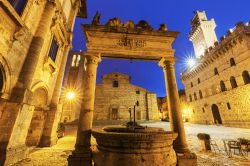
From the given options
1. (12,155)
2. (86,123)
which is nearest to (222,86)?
(86,123)

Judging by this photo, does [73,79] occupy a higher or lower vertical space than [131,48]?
higher

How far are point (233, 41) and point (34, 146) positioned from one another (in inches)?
961

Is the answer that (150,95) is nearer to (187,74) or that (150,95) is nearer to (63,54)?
(187,74)

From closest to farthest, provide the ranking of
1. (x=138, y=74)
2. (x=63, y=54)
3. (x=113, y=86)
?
(x=63, y=54) < (x=113, y=86) < (x=138, y=74)

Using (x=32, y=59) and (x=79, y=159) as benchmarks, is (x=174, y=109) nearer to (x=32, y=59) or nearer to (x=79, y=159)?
(x=79, y=159)

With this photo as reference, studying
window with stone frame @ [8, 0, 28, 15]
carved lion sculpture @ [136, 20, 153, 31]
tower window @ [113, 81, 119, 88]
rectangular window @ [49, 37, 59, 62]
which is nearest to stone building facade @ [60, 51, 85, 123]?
tower window @ [113, 81, 119, 88]

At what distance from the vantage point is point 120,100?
2578 cm

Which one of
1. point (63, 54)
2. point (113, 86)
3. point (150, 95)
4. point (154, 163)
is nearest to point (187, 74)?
point (150, 95)

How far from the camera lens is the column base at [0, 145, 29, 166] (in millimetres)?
4797

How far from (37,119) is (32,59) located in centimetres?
452

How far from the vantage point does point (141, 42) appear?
5.36 m

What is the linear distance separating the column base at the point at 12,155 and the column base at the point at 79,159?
10.5 ft

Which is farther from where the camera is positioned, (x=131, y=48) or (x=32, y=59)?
(x=32, y=59)

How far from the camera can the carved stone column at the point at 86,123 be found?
12.4 ft
